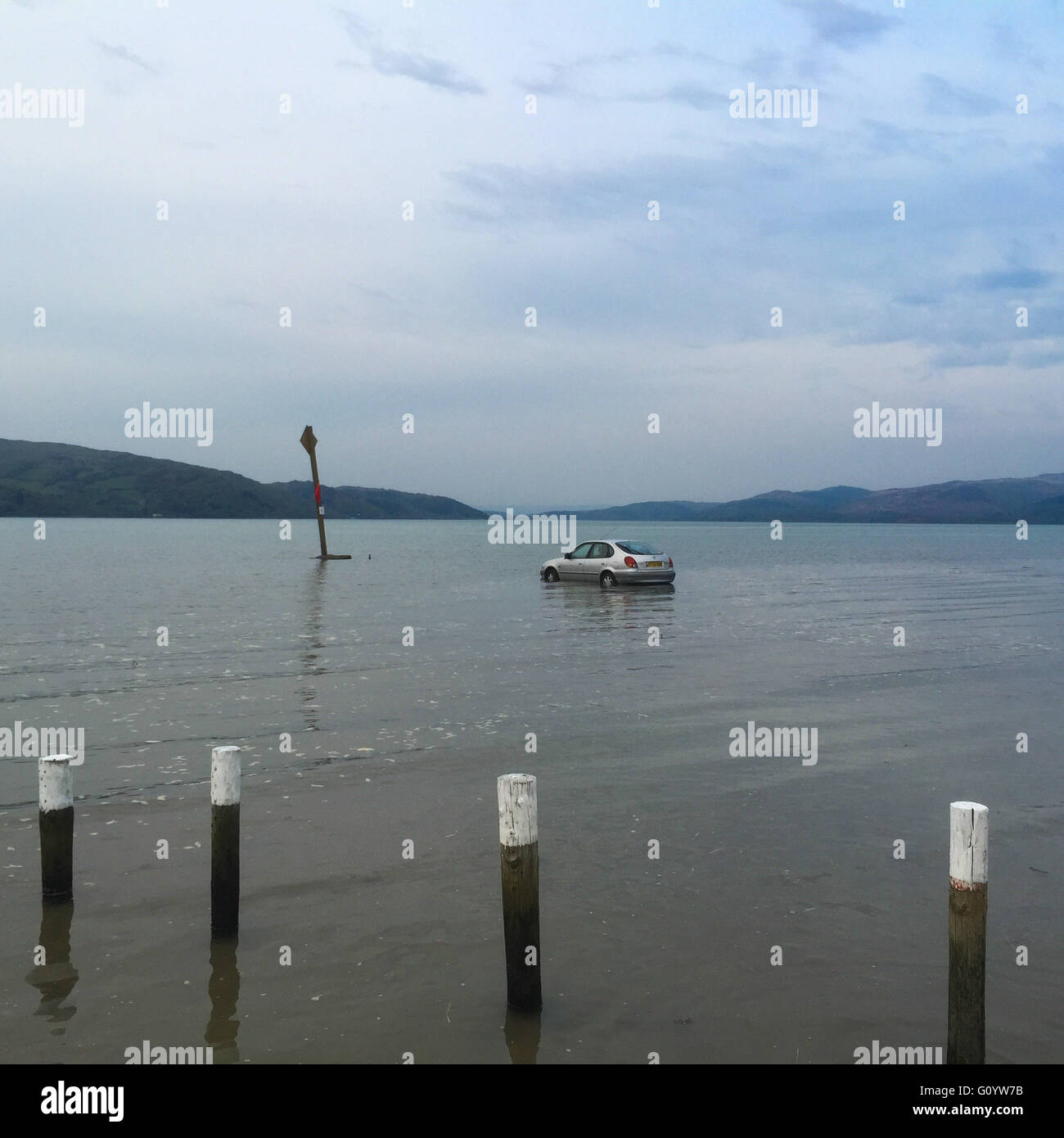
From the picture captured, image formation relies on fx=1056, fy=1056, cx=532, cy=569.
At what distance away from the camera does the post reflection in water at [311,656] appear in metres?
13.5

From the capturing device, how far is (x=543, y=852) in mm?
8055

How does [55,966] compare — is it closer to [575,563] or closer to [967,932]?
[967,932]

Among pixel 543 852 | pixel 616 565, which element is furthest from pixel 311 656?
pixel 616 565

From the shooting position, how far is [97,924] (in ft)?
21.6

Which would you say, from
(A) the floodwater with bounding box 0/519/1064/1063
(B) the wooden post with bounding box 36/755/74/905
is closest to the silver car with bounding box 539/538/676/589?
(A) the floodwater with bounding box 0/519/1064/1063

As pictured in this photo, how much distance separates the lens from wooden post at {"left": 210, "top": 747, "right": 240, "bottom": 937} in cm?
639

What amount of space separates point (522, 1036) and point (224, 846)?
2218mm

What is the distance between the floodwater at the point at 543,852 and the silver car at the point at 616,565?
1374cm

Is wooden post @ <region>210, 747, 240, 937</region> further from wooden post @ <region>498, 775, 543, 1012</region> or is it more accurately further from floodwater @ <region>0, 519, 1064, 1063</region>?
wooden post @ <region>498, 775, 543, 1012</region>

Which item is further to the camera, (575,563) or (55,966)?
(575,563)

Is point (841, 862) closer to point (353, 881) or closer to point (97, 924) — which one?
point (353, 881)

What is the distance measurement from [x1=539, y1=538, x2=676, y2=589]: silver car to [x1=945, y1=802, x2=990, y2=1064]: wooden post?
29.1 metres

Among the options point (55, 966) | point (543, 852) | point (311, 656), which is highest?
point (311, 656)
